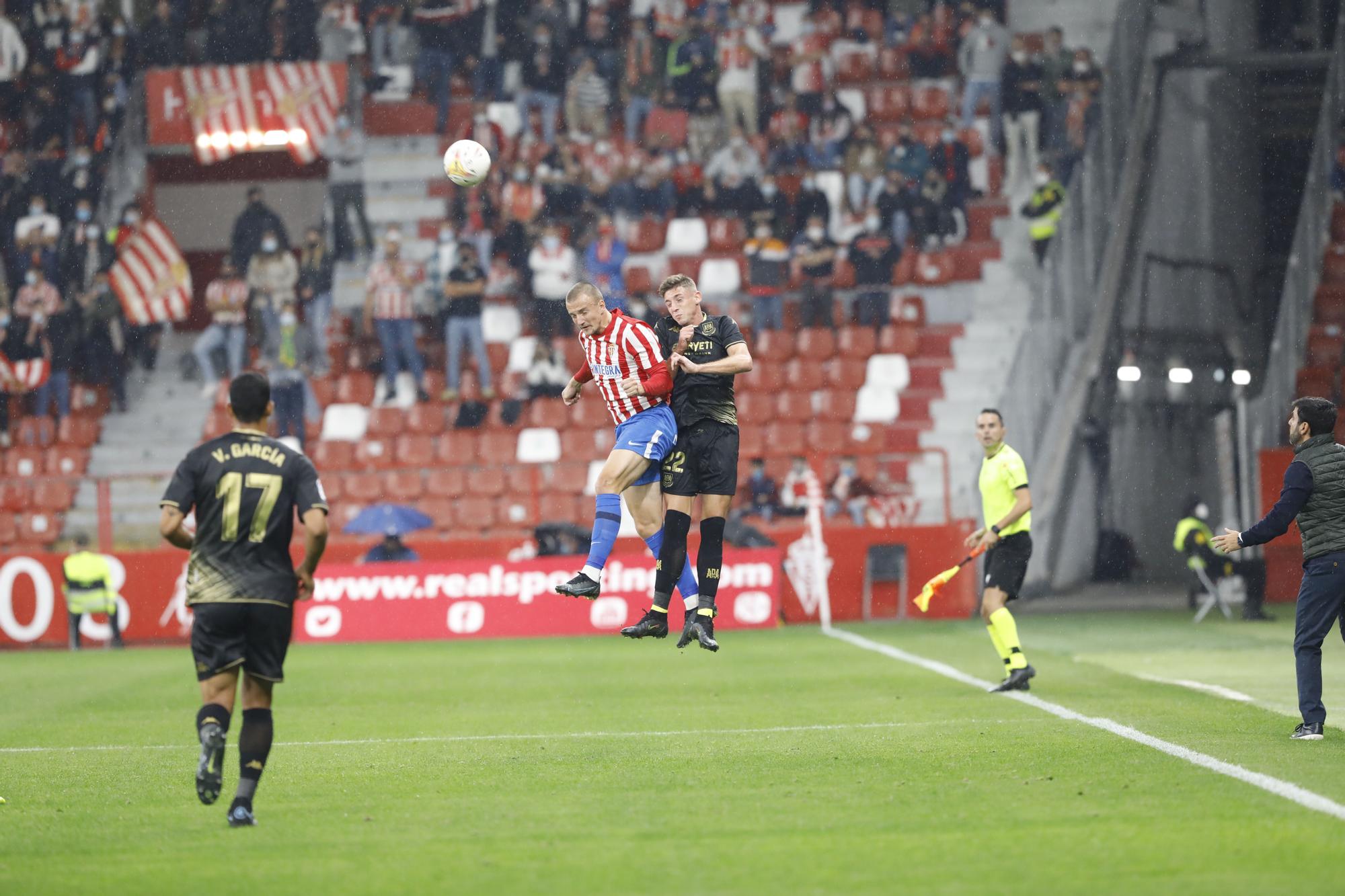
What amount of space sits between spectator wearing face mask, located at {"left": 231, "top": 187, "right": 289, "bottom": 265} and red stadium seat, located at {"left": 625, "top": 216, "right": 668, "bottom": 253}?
5.59m

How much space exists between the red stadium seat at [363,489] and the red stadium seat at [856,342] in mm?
7239

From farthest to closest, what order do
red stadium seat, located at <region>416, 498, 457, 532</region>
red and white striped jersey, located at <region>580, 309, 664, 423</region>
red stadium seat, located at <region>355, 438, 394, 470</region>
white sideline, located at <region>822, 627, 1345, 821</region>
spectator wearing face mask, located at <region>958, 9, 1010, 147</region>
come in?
spectator wearing face mask, located at <region>958, 9, 1010, 147</region>
red stadium seat, located at <region>355, 438, 394, 470</region>
red stadium seat, located at <region>416, 498, 457, 532</region>
red and white striped jersey, located at <region>580, 309, 664, 423</region>
white sideline, located at <region>822, 627, 1345, 821</region>

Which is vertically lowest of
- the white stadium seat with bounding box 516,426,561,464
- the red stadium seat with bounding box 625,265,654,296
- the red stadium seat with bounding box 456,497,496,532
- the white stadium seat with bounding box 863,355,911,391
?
the red stadium seat with bounding box 456,497,496,532

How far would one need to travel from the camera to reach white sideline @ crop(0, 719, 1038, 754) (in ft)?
34.7

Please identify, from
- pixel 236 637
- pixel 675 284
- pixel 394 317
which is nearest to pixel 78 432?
pixel 394 317

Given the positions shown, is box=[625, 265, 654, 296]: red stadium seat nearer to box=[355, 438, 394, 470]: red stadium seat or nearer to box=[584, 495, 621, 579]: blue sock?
box=[355, 438, 394, 470]: red stadium seat

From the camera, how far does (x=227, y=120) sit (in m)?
29.1

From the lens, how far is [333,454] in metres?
24.9

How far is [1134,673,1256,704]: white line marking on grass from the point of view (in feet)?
39.0

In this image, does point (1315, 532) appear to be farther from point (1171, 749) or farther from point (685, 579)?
point (685, 579)

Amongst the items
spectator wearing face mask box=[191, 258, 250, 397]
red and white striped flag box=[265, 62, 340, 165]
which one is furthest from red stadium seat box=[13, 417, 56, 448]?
red and white striped flag box=[265, 62, 340, 165]

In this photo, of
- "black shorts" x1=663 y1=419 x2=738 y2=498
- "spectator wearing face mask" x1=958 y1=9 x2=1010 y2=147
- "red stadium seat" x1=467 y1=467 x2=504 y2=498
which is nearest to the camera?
"black shorts" x1=663 y1=419 x2=738 y2=498

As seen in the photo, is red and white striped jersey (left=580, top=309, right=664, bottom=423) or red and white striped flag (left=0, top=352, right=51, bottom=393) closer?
red and white striped jersey (left=580, top=309, right=664, bottom=423)

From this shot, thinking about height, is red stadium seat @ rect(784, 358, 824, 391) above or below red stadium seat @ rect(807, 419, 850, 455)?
above
